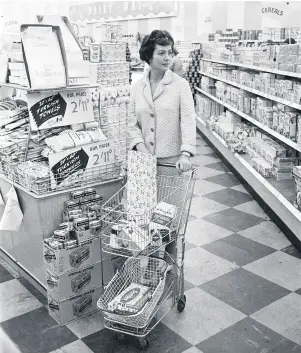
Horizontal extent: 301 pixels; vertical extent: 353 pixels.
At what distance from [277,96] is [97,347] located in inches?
137

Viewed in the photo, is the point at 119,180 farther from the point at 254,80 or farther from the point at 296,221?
the point at 254,80

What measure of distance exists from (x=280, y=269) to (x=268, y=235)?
692 millimetres

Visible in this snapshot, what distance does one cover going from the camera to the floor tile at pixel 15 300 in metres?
2.97

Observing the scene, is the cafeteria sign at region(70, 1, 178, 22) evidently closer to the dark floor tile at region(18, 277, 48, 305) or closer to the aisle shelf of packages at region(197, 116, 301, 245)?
the aisle shelf of packages at region(197, 116, 301, 245)

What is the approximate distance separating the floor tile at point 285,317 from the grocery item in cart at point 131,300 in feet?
2.61

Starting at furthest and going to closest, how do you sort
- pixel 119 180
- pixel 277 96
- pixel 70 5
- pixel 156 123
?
pixel 70 5 → pixel 277 96 → pixel 119 180 → pixel 156 123

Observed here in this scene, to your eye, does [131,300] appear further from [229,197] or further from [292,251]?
[229,197]

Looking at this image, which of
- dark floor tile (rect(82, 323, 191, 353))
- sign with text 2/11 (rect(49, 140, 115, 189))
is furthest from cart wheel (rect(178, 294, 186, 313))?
sign with text 2/11 (rect(49, 140, 115, 189))

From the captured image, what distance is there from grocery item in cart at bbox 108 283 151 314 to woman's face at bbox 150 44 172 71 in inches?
57.7

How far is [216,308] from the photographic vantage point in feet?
9.71

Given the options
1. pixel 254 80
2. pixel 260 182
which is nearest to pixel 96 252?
pixel 260 182

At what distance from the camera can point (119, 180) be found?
321 centimetres

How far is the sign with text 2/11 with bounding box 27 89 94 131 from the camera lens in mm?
2945

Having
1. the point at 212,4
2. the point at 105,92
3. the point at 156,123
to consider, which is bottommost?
the point at 156,123
